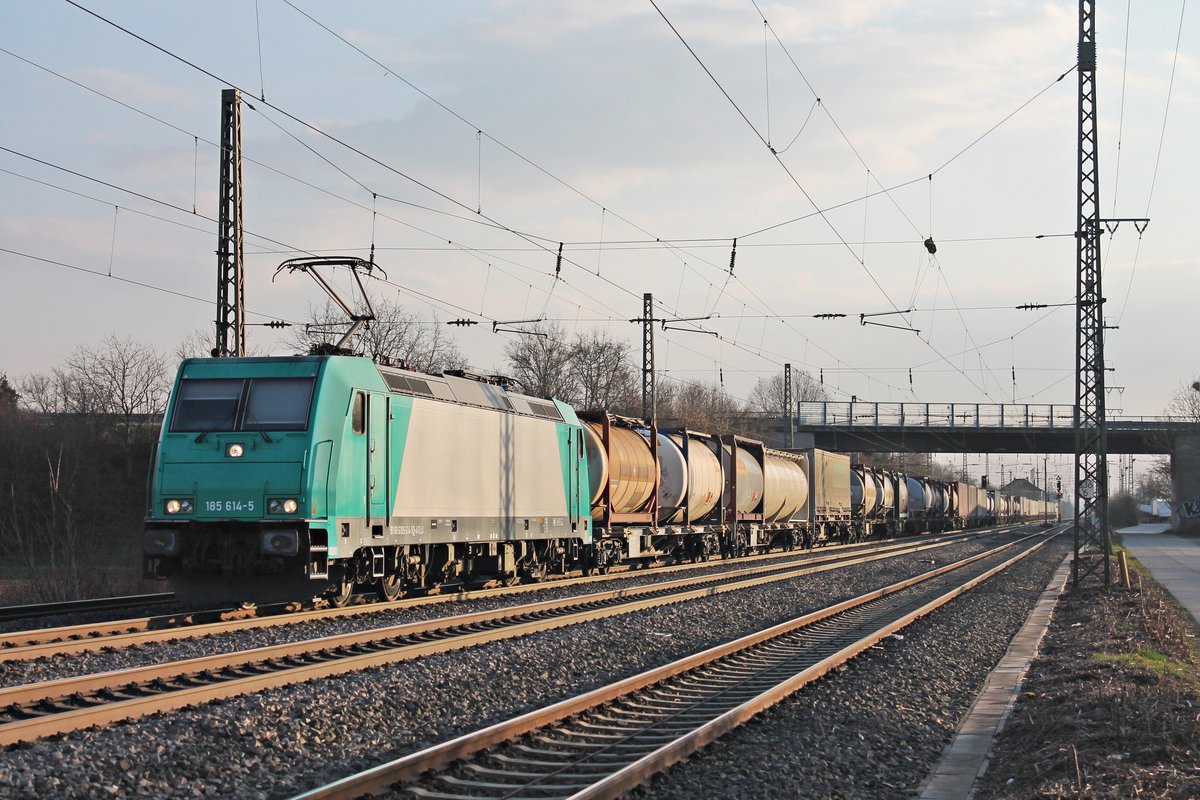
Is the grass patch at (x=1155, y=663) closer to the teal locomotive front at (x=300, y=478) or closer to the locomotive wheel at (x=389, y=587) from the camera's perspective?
the teal locomotive front at (x=300, y=478)

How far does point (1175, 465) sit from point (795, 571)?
182 feet

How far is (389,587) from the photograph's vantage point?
17891mm

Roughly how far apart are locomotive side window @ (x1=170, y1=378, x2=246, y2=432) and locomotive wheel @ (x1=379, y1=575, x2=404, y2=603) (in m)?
3.64

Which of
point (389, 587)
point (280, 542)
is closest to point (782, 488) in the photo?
point (389, 587)

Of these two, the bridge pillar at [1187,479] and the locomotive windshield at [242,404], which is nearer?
the locomotive windshield at [242,404]

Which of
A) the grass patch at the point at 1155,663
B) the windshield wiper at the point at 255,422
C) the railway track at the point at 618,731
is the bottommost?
the grass patch at the point at 1155,663

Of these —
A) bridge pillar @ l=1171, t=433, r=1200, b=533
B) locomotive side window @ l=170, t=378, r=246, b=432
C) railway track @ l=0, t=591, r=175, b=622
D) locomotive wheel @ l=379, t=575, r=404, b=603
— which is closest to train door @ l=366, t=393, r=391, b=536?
locomotive wheel @ l=379, t=575, r=404, b=603

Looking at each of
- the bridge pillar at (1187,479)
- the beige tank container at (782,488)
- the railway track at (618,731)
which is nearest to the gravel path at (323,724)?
the railway track at (618,731)

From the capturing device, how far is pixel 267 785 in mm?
7465

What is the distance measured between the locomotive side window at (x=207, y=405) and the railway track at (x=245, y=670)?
3.96m

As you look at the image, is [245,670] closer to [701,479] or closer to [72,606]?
[72,606]

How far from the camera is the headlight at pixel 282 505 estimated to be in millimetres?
14922

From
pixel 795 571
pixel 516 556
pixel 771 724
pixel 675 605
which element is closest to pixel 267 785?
pixel 771 724

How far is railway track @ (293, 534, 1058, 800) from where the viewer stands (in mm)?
7367
